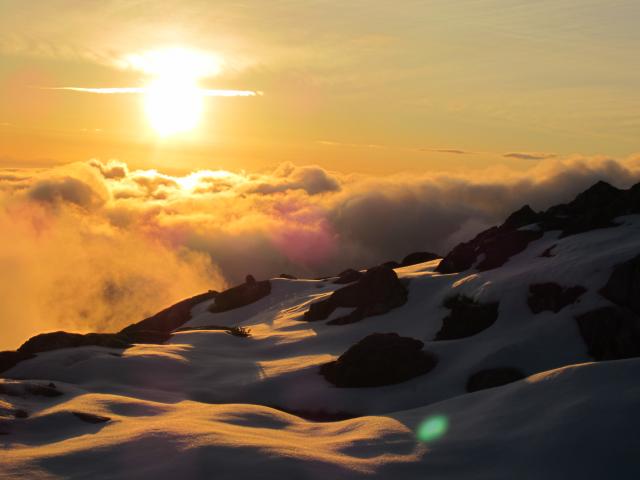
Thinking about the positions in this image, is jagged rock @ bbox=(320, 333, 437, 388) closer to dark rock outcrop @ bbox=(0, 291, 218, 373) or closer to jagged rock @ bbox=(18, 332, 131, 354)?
jagged rock @ bbox=(18, 332, 131, 354)

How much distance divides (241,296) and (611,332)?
48731 millimetres

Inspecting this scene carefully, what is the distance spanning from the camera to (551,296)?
41875 millimetres

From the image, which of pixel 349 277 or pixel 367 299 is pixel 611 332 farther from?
pixel 349 277

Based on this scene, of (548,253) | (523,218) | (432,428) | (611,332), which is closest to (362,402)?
(432,428)

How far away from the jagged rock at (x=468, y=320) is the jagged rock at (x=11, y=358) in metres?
→ 26.9

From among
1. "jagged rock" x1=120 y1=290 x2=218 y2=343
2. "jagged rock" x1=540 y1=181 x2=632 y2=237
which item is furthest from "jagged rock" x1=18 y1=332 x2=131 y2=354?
Result: "jagged rock" x1=540 y1=181 x2=632 y2=237

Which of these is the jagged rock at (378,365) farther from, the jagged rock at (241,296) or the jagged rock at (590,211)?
the jagged rock at (241,296)

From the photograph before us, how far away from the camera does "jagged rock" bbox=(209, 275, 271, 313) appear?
3029 inches

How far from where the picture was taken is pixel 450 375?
1471 inches

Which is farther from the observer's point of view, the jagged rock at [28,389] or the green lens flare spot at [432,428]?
the jagged rock at [28,389]

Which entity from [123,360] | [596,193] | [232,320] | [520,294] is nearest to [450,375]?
[520,294]

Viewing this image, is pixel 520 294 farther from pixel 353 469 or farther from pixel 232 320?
pixel 232 320

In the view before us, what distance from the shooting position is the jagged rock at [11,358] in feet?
126

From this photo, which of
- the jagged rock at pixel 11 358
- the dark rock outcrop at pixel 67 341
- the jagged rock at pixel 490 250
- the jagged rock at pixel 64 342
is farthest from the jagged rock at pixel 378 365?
the jagged rock at pixel 11 358
